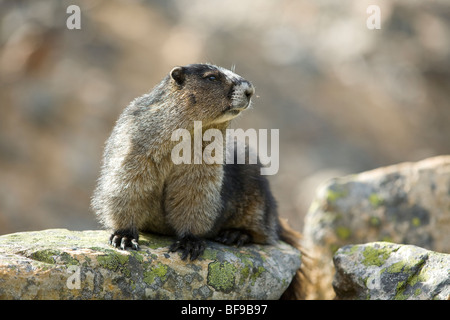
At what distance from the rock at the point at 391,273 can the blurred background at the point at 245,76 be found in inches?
558

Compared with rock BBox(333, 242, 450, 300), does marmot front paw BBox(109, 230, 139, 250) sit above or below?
above

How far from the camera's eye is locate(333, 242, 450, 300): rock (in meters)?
6.90

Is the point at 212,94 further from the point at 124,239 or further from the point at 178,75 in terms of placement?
the point at 124,239

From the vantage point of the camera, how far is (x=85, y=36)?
92.0ft

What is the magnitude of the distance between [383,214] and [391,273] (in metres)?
2.69

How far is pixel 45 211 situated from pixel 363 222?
54.4 ft

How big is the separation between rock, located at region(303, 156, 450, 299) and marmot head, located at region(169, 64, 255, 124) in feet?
10.3

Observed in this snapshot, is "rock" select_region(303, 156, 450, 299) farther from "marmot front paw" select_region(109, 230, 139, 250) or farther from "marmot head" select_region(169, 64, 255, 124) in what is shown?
"marmot front paw" select_region(109, 230, 139, 250)

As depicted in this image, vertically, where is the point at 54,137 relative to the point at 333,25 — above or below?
below

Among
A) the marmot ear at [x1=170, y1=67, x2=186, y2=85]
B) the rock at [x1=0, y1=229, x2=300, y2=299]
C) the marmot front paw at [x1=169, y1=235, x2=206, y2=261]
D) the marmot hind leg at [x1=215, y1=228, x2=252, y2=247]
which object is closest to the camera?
the rock at [x1=0, y1=229, x2=300, y2=299]

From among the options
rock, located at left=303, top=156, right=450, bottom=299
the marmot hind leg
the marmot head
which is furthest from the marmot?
rock, located at left=303, top=156, right=450, bottom=299
